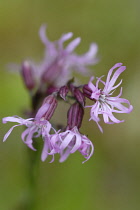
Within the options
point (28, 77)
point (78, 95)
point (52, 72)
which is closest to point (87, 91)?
point (78, 95)

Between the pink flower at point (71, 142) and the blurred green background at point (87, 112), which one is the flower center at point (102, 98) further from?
the blurred green background at point (87, 112)

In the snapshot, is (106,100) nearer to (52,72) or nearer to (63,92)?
(63,92)

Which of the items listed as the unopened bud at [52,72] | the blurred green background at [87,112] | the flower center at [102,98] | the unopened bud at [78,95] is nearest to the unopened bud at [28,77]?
the unopened bud at [52,72]

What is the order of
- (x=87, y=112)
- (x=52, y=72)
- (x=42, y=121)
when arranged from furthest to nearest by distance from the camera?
1. (x=87, y=112)
2. (x=52, y=72)
3. (x=42, y=121)

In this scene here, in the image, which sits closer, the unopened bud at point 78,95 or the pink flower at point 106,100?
the pink flower at point 106,100

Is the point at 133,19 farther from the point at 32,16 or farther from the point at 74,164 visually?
the point at 74,164

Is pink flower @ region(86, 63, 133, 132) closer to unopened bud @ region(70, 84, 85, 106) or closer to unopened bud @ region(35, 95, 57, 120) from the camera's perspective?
unopened bud @ region(70, 84, 85, 106)

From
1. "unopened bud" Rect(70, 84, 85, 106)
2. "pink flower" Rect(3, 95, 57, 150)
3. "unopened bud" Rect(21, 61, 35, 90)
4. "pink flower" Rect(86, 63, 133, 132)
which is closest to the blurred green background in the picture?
"unopened bud" Rect(21, 61, 35, 90)

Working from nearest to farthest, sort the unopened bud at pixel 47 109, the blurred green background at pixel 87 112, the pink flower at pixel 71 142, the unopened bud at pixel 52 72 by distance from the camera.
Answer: the pink flower at pixel 71 142 < the unopened bud at pixel 47 109 < the unopened bud at pixel 52 72 < the blurred green background at pixel 87 112

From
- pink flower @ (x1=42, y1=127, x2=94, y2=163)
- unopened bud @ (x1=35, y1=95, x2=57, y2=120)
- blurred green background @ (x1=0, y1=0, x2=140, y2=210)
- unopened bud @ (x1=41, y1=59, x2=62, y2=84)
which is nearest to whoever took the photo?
pink flower @ (x1=42, y1=127, x2=94, y2=163)

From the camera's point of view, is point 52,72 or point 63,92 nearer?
point 63,92
